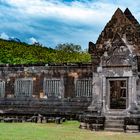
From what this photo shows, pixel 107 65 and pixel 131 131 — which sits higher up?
pixel 107 65

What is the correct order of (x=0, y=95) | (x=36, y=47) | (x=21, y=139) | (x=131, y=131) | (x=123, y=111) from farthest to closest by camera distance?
1. (x=36, y=47)
2. (x=0, y=95)
3. (x=123, y=111)
4. (x=131, y=131)
5. (x=21, y=139)

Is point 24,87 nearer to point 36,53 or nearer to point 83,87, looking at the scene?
point 83,87

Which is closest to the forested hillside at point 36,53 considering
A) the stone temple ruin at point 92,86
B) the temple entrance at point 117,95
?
the stone temple ruin at point 92,86

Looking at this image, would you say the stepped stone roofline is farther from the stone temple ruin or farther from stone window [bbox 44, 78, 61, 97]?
stone window [bbox 44, 78, 61, 97]

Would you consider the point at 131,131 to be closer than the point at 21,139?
No

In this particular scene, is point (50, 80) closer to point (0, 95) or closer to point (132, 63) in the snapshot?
point (0, 95)

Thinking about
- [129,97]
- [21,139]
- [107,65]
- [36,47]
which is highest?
[36,47]

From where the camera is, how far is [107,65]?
945 inches

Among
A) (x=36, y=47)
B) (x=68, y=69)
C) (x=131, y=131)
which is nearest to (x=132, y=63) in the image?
(x=131, y=131)

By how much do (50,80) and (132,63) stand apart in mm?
7053

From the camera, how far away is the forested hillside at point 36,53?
41.9 meters

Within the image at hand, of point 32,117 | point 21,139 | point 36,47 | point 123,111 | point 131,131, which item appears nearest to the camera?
point 21,139

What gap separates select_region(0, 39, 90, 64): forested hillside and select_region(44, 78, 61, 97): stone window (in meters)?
10.0

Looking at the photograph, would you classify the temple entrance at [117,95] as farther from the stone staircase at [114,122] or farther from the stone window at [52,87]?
the stone staircase at [114,122]
